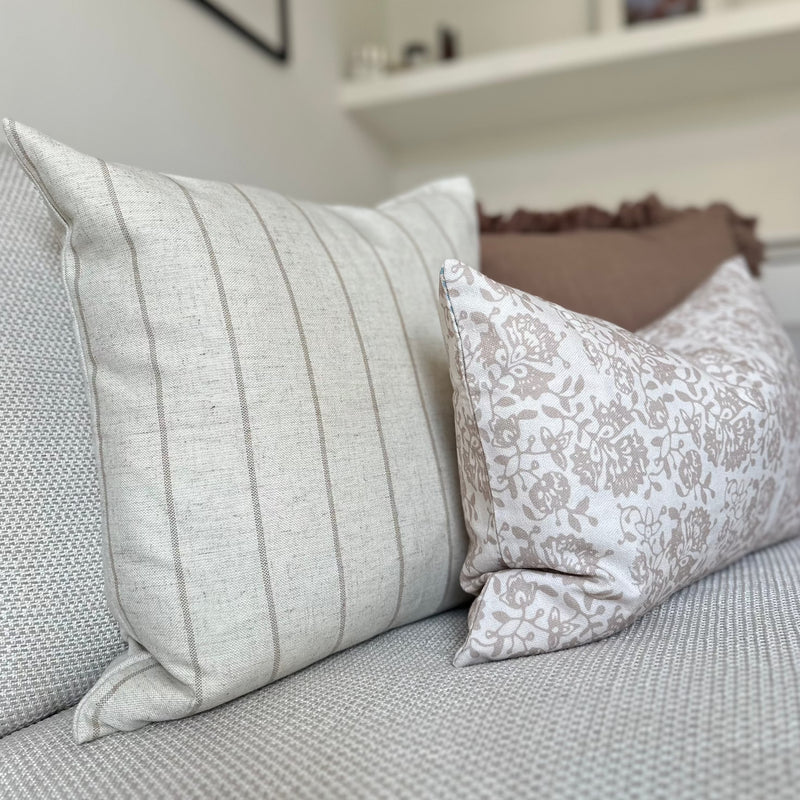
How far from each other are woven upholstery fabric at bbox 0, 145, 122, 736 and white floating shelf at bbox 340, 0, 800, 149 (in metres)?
1.34

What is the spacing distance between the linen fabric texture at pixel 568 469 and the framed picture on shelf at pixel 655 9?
1.47 metres

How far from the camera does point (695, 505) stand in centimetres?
59

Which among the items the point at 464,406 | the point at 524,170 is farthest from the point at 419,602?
the point at 524,170

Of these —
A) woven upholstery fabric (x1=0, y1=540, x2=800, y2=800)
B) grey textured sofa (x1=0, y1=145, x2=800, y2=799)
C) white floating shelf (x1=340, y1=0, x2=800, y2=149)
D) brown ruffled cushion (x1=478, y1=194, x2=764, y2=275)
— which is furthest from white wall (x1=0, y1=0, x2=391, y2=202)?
woven upholstery fabric (x1=0, y1=540, x2=800, y2=800)

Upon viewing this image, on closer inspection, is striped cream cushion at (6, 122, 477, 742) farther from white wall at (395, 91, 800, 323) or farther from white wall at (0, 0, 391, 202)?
white wall at (395, 91, 800, 323)

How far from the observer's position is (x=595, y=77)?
174 centimetres

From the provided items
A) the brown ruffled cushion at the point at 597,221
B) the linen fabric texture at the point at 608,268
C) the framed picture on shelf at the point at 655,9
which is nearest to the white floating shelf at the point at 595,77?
the framed picture on shelf at the point at 655,9

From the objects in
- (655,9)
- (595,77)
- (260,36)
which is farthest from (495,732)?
(655,9)

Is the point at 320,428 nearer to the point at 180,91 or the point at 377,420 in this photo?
the point at 377,420

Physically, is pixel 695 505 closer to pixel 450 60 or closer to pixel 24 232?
pixel 24 232

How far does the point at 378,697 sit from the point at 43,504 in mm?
290

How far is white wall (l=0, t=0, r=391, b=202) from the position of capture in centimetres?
103

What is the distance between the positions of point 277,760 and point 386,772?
7 centimetres

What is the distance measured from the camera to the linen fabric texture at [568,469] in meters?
0.54
